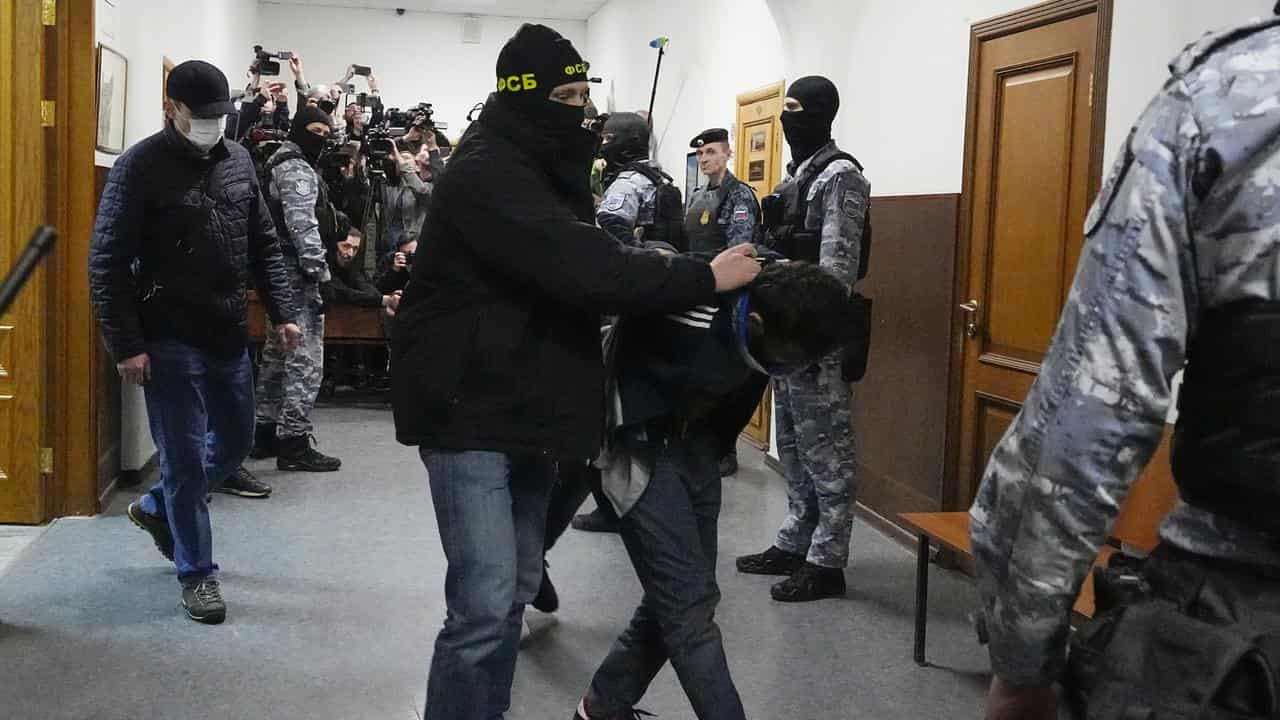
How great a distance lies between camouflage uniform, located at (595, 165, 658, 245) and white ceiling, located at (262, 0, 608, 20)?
25.3 feet

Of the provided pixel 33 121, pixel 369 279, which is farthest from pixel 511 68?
pixel 369 279

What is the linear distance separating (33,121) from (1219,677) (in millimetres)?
4546

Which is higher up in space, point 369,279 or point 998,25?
point 998,25

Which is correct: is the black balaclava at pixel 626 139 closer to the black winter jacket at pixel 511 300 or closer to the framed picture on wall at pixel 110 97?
the framed picture on wall at pixel 110 97

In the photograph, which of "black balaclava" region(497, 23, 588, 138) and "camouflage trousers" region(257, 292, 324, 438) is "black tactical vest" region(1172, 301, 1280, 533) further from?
"camouflage trousers" region(257, 292, 324, 438)

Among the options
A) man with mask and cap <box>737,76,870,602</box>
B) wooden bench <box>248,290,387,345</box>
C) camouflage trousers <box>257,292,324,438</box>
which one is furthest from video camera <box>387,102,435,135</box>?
man with mask and cap <box>737,76,870,602</box>

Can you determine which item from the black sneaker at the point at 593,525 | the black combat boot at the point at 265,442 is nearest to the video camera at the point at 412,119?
the black combat boot at the point at 265,442

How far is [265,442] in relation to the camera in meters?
6.09

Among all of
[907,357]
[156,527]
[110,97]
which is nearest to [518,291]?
[156,527]

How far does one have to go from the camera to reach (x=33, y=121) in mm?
4414

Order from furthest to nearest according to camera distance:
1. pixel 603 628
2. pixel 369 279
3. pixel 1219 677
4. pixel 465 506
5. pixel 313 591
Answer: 1. pixel 369 279
2. pixel 313 591
3. pixel 603 628
4. pixel 465 506
5. pixel 1219 677

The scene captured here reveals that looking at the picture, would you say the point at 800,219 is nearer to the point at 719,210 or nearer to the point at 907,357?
the point at 907,357

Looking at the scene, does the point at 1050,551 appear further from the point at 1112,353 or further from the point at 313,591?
the point at 313,591

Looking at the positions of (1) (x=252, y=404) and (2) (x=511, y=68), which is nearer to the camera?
(2) (x=511, y=68)
